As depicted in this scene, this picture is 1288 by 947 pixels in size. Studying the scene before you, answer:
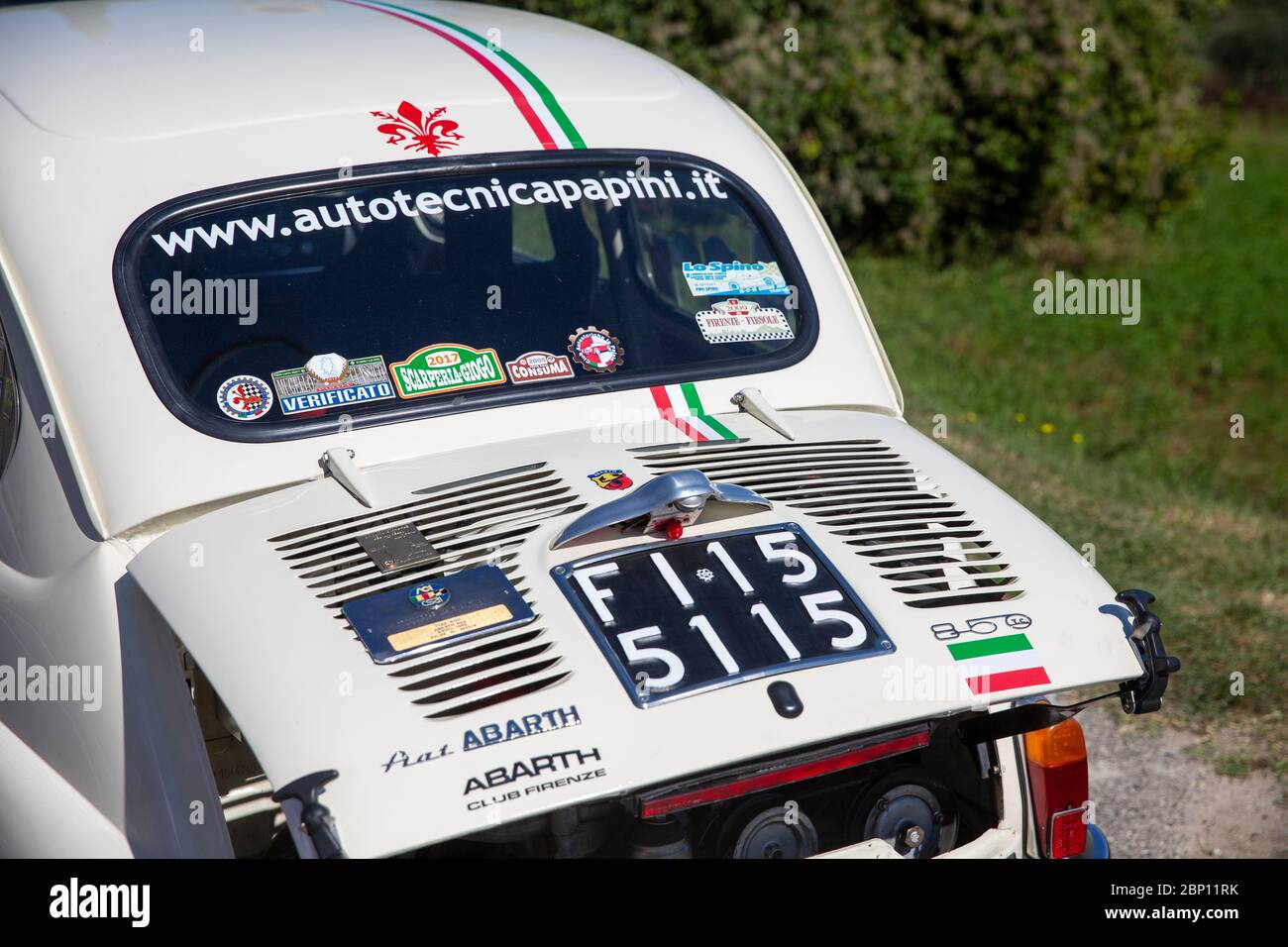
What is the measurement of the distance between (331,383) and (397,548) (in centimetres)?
54

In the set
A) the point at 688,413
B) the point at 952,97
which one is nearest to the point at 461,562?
the point at 688,413

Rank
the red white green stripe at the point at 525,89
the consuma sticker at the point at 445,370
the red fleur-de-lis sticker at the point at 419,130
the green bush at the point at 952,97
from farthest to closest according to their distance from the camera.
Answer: the green bush at the point at 952,97 → the red white green stripe at the point at 525,89 → the red fleur-de-lis sticker at the point at 419,130 → the consuma sticker at the point at 445,370

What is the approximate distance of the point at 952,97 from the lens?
10.9 metres

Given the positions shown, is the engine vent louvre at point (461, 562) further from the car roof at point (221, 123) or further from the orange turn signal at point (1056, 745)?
the orange turn signal at point (1056, 745)

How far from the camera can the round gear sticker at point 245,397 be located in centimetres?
278

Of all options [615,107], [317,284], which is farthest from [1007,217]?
[317,284]

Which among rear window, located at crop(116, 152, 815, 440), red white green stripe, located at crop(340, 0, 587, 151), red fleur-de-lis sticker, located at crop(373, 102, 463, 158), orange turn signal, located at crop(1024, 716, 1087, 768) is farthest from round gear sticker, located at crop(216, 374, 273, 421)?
orange turn signal, located at crop(1024, 716, 1087, 768)

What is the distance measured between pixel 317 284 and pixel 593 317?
25.6 inches

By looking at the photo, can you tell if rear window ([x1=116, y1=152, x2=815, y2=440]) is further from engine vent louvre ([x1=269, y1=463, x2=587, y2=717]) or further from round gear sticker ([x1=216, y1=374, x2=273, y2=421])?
engine vent louvre ([x1=269, y1=463, x2=587, y2=717])

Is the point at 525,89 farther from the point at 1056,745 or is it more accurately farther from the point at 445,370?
the point at 1056,745

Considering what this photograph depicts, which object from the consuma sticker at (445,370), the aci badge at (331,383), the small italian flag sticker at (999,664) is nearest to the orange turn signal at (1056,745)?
the small italian flag sticker at (999,664)

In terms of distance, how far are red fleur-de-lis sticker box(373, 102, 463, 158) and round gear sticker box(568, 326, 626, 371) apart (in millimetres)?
536

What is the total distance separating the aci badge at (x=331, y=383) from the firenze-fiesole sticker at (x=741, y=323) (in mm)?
829

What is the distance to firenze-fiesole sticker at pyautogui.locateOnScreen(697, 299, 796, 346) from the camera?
3.32 meters
